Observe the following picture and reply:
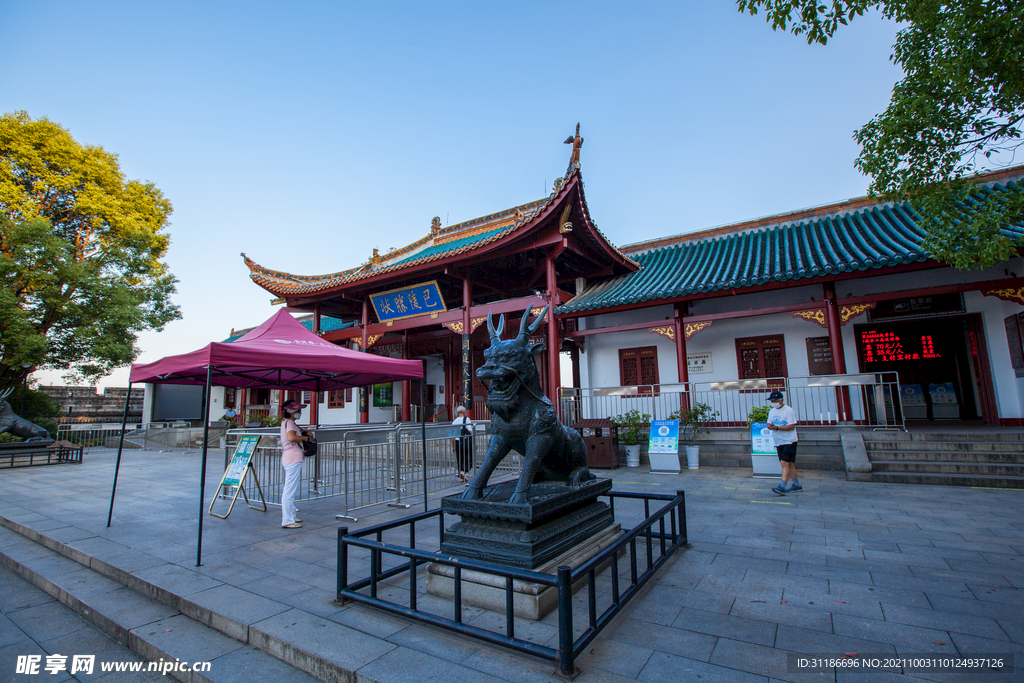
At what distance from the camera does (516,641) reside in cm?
230

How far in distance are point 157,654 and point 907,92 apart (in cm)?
798

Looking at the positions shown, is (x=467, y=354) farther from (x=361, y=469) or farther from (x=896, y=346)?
(x=896, y=346)

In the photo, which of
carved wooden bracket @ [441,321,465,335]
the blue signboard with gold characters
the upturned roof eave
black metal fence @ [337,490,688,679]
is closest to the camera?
black metal fence @ [337,490,688,679]

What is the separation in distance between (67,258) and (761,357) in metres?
20.9

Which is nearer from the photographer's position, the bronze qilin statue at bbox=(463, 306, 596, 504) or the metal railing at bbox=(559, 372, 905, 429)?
Result: the bronze qilin statue at bbox=(463, 306, 596, 504)

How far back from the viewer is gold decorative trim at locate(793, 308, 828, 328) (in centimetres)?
934

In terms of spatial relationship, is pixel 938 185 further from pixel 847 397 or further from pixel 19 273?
pixel 19 273

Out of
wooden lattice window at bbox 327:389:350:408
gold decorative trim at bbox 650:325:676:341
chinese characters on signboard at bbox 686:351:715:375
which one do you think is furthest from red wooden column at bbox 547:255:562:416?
wooden lattice window at bbox 327:389:350:408

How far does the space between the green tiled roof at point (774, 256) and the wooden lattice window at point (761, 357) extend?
1.72 meters

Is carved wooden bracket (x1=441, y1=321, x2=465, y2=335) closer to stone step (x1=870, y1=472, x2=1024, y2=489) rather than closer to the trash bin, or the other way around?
the trash bin

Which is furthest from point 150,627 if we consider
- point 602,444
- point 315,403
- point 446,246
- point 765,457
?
point 446,246

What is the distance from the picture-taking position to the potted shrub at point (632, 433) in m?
9.56

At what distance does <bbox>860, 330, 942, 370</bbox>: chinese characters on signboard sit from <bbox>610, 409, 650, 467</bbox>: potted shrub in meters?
6.20

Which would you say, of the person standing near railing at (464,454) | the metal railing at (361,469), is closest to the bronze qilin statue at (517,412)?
the metal railing at (361,469)
